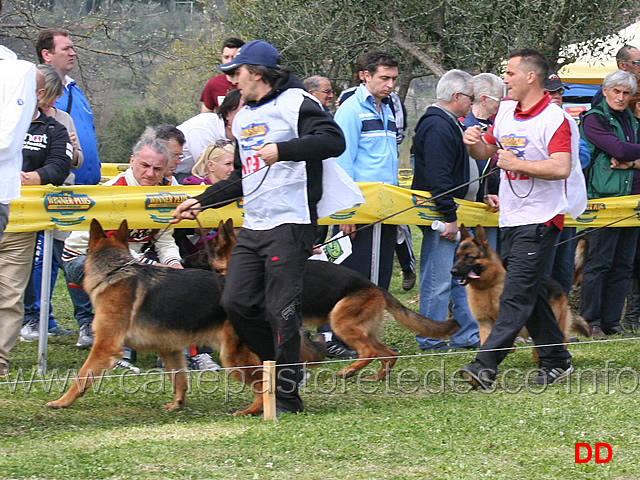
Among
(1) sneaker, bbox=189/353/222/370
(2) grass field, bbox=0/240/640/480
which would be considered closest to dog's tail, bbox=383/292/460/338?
(2) grass field, bbox=0/240/640/480

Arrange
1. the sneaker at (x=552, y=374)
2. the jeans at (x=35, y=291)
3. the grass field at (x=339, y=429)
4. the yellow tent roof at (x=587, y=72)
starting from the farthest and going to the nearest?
the yellow tent roof at (x=587, y=72) → the jeans at (x=35, y=291) → the sneaker at (x=552, y=374) → the grass field at (x=339, y=429)

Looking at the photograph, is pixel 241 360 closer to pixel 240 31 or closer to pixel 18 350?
pixel 18 350

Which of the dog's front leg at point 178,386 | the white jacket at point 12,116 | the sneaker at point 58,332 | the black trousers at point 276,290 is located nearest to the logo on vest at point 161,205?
the dog's front leg at point 178,386

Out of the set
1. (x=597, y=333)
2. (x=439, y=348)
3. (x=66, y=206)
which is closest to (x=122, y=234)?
(x=66, y=206)

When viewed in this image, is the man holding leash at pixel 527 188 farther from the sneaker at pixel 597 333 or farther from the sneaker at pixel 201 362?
the sneaker at pixel 597 333

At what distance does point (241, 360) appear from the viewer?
17.6 feet

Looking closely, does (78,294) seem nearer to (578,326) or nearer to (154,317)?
(154,317)

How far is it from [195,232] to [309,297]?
1.35 meters

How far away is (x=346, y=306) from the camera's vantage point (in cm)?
632

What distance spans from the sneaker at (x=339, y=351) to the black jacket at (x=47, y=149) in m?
2.53

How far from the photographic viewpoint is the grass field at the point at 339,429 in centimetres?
387

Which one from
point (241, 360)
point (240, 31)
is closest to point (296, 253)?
point (241, 360)

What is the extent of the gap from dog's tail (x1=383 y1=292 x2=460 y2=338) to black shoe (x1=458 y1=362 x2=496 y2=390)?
884 mm

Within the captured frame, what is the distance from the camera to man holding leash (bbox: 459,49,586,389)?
559cm
